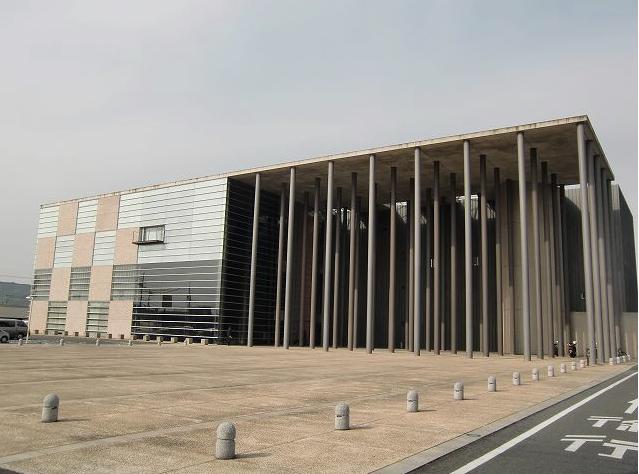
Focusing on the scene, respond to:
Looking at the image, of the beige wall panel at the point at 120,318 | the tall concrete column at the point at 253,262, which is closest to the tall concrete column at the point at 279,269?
the tall concrete column at the point at 253,262

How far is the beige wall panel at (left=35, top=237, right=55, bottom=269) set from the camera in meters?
66.8

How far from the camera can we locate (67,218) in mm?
66000

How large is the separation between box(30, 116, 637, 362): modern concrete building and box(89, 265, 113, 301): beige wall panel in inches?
7.4

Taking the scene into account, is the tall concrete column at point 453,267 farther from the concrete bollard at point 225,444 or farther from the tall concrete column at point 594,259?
the concrete bollard at point 225,444

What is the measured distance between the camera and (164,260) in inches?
2226

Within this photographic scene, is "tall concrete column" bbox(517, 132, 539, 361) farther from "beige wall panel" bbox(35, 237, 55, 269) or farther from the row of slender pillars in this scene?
"beige wall panel" bbox(35, 237, 55, 269)

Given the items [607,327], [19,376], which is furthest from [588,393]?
[607,327]

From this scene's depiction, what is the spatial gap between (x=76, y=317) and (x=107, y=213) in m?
12.3

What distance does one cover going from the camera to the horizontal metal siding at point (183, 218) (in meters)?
53.8

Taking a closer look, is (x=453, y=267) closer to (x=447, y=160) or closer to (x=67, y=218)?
(x=447, y=160)

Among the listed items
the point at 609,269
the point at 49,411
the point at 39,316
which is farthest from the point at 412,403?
the point at 39,316

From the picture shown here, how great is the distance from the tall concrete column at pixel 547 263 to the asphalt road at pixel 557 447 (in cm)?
3085

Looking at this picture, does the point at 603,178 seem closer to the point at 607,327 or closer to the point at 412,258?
the point at 607,327

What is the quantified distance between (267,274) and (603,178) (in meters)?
32.1
